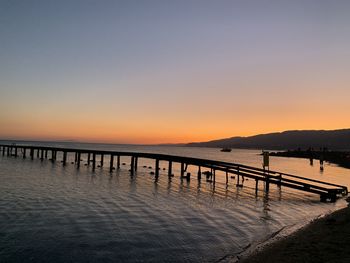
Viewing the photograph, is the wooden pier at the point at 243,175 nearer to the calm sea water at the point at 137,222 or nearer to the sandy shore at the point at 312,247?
the calm sea water at the point at 137,222

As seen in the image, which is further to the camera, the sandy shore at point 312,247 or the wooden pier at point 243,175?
the wooden pier at point 243,175

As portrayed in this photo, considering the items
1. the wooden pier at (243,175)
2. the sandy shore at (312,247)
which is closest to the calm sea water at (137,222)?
A: the wooden pier at (243,175)

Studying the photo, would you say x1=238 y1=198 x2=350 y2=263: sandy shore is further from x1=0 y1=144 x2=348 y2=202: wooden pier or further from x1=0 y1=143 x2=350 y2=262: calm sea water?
x1=0 y1=144 x2=348 y2=202: wooden pier

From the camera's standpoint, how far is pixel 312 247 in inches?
424

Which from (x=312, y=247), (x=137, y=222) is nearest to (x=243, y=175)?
(x=137, y=222)

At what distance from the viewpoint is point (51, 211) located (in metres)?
17.6

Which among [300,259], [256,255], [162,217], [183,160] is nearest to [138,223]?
[162,217]

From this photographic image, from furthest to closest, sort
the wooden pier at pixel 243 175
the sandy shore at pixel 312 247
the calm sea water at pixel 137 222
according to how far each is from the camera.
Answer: the wooden pier at pixel 243 175, the calm sea water at pixel 137 222, the sandy shore at pixel 312 247

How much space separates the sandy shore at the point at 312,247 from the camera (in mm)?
9570

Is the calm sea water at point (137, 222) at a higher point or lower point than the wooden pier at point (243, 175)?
lower

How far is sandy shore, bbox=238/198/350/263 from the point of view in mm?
9570

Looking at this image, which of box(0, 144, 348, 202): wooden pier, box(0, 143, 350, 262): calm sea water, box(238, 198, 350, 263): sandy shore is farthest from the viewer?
box(0, 144, 348, 202): wooden pier

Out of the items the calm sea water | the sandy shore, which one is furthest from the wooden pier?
the sandy shore

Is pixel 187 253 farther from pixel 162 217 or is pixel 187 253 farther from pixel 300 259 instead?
pixel 162 217
